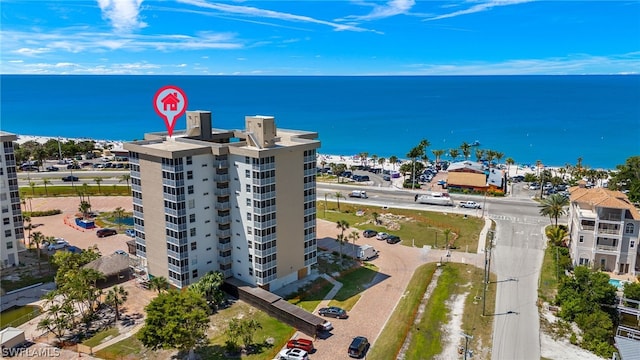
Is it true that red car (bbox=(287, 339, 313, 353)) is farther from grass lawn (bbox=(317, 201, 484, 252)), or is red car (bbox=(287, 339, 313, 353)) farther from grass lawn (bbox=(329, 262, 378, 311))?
grass lawn (bbox=(317, 201, 484, 252))

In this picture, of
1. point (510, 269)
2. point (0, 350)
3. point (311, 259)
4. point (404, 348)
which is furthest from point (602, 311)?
point (0, 350)

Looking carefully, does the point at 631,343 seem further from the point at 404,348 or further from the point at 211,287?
the point at 211,287

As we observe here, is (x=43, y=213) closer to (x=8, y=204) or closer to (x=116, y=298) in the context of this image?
(x=8, y=204)

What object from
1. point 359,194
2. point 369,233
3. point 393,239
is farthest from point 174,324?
point 359,194

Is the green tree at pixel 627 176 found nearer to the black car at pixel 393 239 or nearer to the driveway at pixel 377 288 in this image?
the driveway at pixel 377 288

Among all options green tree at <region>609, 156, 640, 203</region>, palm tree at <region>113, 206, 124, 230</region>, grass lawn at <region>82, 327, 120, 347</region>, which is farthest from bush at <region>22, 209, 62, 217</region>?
green tree at <region>609, 156, 640, 203</region>
